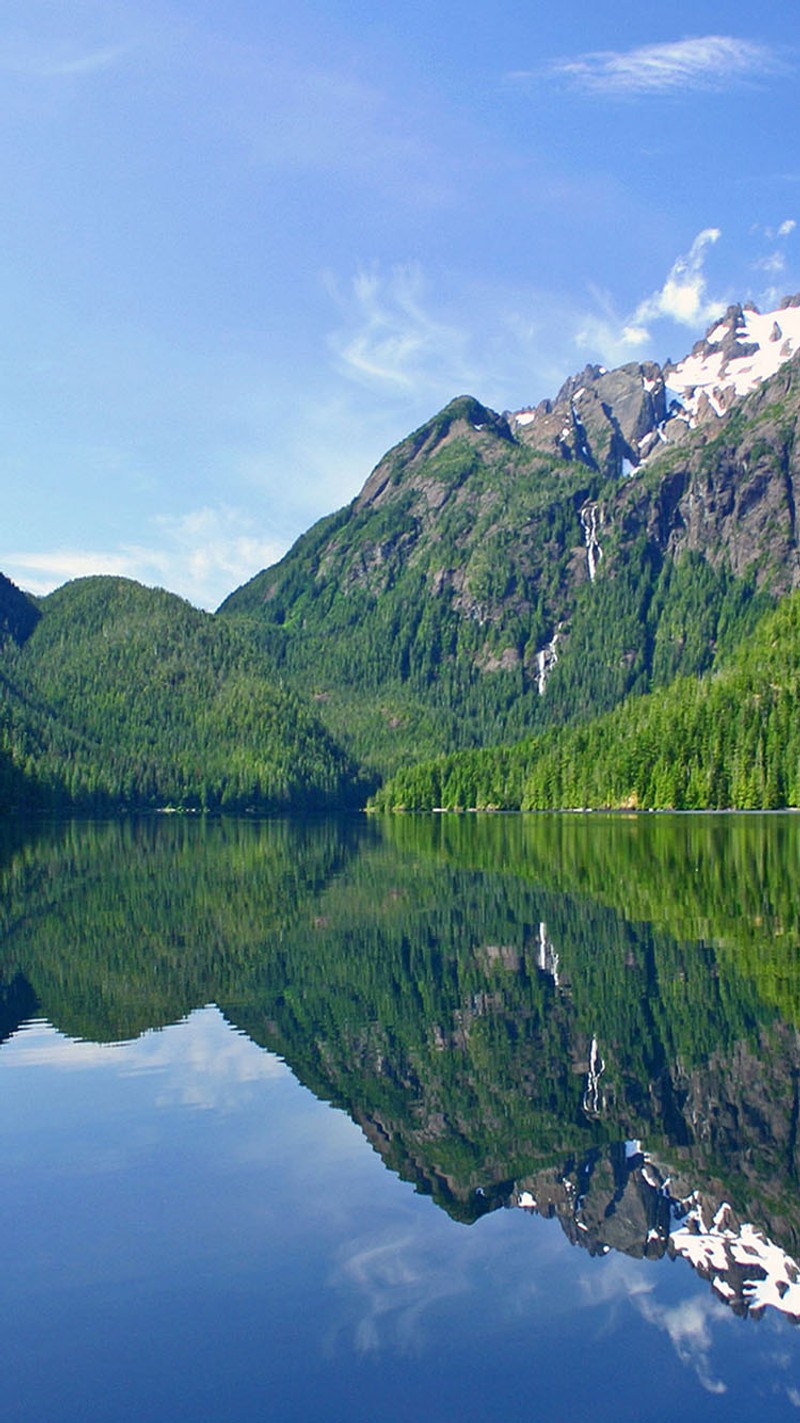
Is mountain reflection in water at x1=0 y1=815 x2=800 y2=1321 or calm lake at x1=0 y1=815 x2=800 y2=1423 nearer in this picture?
calm lake at x1=0 y1=815 x2=800 y2=1423

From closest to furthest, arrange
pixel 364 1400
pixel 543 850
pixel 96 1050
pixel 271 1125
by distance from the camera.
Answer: pixel 364 1400
pixel 271 1125
pixel 96 1050
pixel 543 850

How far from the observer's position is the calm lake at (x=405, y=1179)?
14.1 meters

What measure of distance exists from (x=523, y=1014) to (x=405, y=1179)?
12.0 meters

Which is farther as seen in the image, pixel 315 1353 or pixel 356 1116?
pixel 356 1116

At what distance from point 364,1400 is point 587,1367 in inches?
113

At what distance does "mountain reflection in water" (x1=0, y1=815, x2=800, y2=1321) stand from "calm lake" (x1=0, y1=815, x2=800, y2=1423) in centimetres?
10

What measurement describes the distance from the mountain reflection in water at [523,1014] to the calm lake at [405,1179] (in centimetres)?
10

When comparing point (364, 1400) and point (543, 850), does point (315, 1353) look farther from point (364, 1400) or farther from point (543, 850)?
point (543, 850)

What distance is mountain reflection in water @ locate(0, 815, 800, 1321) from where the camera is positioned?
1912 cm

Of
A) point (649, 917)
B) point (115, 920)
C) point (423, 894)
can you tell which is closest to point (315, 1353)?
point (649, 917)

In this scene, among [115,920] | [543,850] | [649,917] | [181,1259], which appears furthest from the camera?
[543,850]

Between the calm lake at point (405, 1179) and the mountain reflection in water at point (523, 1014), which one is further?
the mountain reflection in water at point (523, 1014)

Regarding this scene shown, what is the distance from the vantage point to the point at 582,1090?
2425cm

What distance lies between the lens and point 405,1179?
2027cm
